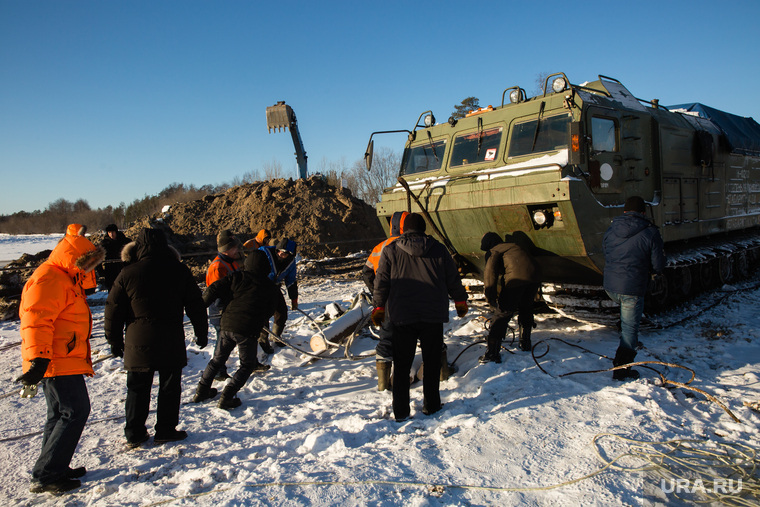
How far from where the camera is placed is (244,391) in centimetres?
511

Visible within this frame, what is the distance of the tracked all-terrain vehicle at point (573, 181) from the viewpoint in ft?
19.0

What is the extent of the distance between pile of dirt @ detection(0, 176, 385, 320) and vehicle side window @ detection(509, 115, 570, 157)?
1018 centimetres

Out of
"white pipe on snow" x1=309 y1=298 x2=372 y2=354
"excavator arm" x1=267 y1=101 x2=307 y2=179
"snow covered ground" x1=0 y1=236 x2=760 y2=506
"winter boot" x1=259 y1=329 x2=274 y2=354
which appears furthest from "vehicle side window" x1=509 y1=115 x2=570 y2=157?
"excavator arm" x1=267 y1=101 x2=307 y2=179

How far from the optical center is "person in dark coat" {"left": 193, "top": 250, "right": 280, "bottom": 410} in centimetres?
466

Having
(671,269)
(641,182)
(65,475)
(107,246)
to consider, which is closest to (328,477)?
(65,475)

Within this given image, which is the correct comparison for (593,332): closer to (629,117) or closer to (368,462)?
(629,117)

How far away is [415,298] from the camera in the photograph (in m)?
4.06

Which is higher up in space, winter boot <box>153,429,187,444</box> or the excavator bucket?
the excavator bucket

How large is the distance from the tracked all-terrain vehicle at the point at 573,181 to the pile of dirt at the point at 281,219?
9.39m

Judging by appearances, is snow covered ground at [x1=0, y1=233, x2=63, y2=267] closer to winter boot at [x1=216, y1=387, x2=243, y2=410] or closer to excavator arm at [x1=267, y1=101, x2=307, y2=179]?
excavator arm at [x1=267, y1=101, x2=307, y2=179]

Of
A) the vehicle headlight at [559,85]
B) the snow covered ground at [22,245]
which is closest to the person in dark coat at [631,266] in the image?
the vehicle headlight at [559,85]

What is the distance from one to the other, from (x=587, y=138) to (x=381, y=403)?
3.93m

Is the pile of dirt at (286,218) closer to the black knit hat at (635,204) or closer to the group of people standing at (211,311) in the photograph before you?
the group of people standing at (211,311)

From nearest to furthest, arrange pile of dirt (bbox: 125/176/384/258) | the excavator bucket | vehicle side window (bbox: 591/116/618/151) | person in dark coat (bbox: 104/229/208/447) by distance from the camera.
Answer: person in dark coat (bbox: 104/229/208/447) < vehicle side window (bbox: 591/116/618/151) < pile of dirt (bbox: 125/176/384/258) < the excavator bucket
